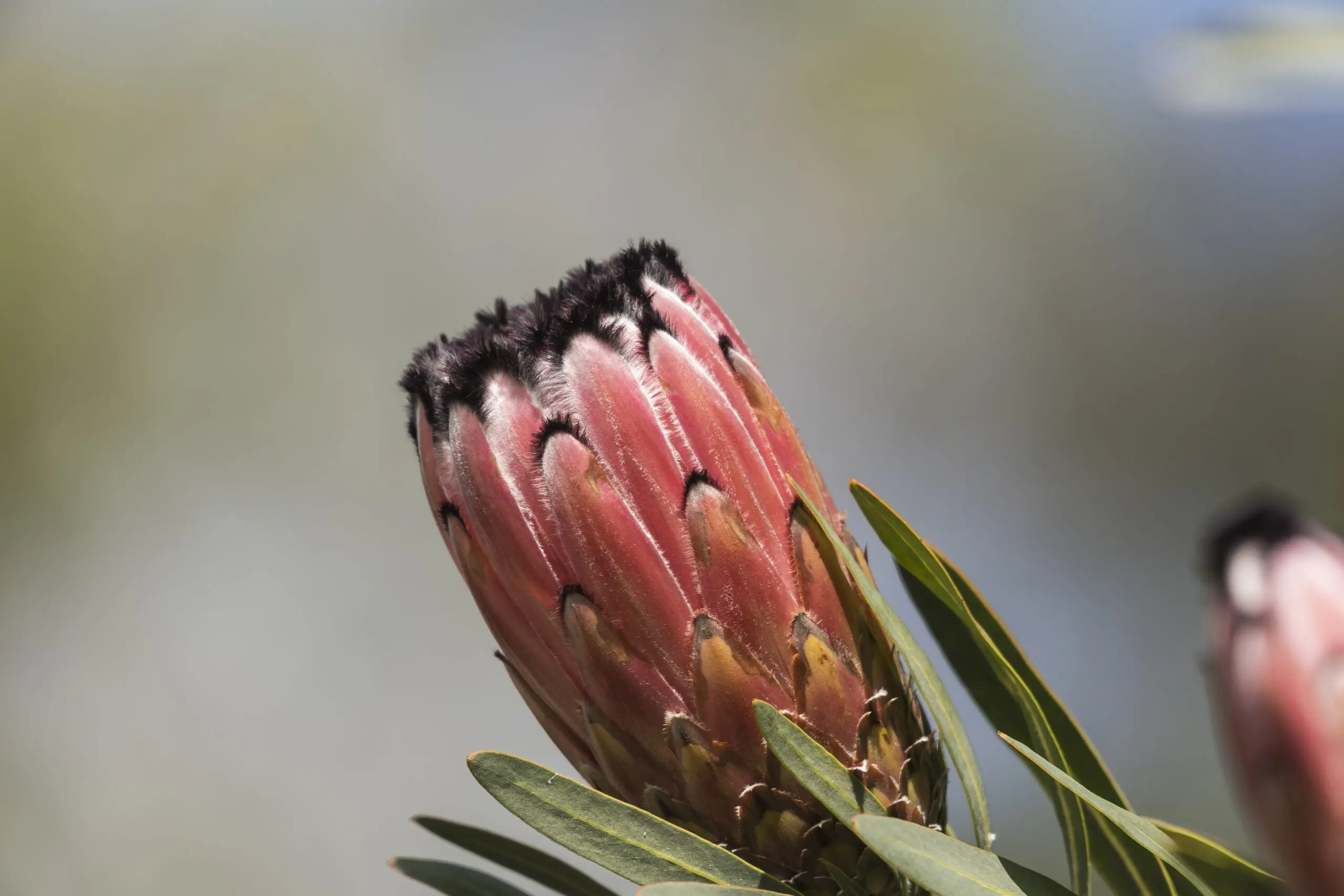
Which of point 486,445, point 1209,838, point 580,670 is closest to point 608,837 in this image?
point 580,670

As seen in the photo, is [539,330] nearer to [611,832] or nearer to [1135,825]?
[611,832]

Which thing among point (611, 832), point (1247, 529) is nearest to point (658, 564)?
point (611, 832)

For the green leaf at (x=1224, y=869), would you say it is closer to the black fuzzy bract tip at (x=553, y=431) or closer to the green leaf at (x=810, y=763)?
the green leaf at (x=810, y=763)

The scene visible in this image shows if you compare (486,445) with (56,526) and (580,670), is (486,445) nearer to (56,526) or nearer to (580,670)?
(580,670)

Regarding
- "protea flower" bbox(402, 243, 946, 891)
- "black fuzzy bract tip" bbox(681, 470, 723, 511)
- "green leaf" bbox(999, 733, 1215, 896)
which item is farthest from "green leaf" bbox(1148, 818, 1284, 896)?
"black fuzzy bract tip" bbox(681, 470, 723, 511)

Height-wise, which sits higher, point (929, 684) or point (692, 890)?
point (929, 684)
